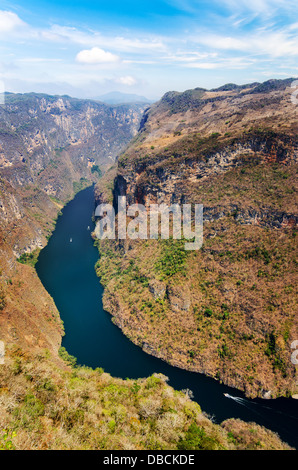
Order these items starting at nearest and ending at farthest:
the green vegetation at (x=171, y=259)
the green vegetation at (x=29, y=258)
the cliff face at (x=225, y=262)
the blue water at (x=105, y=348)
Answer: the blue water at (x=105, y=348), the cliff face at (x=225, y=262), the green vegetation at (x=171, y=259), the green vegetation at (x=29, y=258)

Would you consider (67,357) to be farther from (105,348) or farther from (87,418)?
(87,418)

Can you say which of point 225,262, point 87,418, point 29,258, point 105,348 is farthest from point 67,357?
point 29,258

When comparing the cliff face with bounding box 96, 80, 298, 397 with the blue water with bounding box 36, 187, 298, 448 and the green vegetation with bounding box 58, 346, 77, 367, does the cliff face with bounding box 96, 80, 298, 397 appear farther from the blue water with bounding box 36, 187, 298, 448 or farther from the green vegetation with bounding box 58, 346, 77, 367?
the green vegetation with bounding box 58, 346, 77, 367

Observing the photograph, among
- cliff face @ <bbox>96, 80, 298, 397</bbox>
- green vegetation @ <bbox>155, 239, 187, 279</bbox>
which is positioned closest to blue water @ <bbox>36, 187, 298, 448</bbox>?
cliff face @ <bbox>96, 80, 298, 397</bbox>

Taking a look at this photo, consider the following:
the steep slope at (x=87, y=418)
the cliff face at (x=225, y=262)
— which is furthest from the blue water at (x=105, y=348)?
the steep slope at (x=87, y=418)

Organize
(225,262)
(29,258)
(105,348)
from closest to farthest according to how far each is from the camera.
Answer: (105,348), (225,262), (29,258)

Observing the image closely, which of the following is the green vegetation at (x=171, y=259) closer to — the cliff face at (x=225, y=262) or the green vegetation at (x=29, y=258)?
the cliff face at (x=225, y=262)
